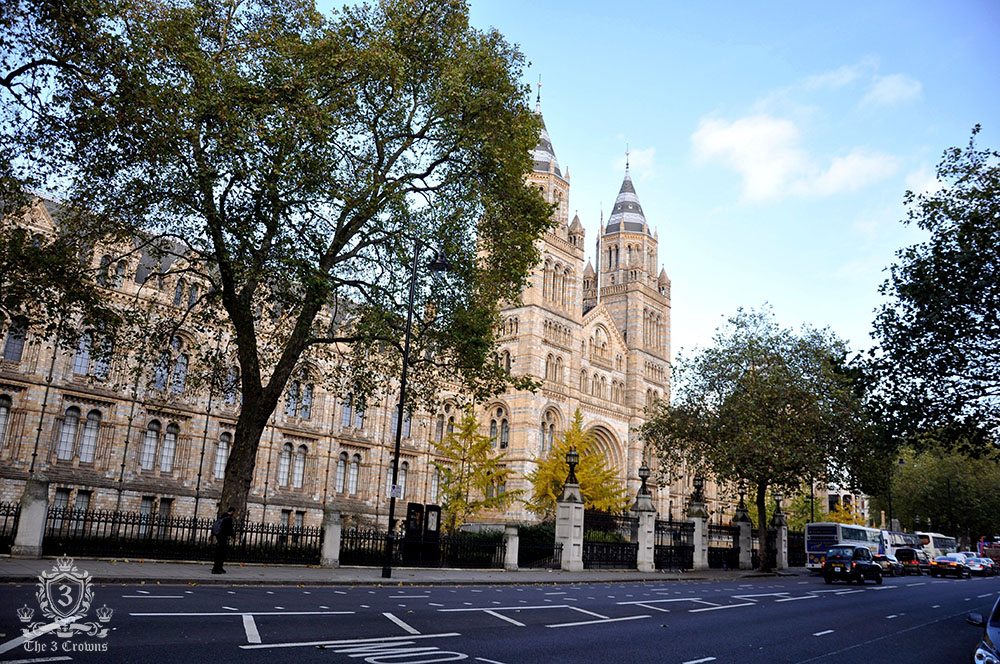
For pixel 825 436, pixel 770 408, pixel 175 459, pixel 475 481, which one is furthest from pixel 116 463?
pixel 825 436

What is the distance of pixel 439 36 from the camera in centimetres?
2016

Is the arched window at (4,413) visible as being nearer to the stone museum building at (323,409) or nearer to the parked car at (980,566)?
the stone museum building at (323,409)

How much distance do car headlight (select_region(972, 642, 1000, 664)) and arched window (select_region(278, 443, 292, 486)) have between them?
39.1 metres

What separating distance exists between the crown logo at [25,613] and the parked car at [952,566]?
48014 millimetres

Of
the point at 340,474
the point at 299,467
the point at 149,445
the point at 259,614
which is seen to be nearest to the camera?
the point at 259,614

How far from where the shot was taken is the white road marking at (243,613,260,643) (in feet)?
26.2

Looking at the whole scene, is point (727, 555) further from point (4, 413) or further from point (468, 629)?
point (4, 413)

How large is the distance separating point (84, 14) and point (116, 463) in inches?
1074

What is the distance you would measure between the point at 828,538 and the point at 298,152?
120ft

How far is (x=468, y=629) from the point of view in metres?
10.0

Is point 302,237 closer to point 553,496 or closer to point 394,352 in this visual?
point 394,352

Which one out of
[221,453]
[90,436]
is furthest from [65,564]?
[221,453]

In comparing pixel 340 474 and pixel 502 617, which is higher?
pixel 340 474

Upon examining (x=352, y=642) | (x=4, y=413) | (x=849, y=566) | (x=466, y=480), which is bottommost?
(x=849, y=566)
